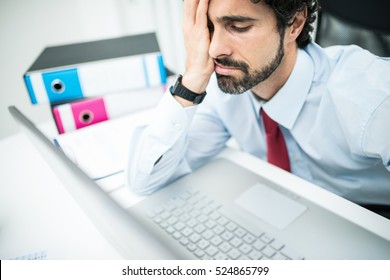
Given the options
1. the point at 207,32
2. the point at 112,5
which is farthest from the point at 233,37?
the point at 112,5

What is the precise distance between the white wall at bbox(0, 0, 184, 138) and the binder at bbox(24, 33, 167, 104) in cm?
42

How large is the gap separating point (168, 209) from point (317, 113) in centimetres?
43

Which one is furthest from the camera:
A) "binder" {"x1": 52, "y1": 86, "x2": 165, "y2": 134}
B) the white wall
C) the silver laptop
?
the white wall

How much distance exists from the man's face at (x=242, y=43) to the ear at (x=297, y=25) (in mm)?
46

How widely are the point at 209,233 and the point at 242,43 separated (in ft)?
1.36

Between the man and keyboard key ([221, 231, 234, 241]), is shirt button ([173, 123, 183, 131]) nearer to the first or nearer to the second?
the man

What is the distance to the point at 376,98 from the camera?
67cm

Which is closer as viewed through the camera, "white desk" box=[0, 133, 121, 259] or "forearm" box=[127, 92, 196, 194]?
"white desk" box=[0, 133, 121, 259]

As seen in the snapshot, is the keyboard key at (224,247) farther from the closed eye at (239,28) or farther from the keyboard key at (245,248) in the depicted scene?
the closed eye at (239,28)

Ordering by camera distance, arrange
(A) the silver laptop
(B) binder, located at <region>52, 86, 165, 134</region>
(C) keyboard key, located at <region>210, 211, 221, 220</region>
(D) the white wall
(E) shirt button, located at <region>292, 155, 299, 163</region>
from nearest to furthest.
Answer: (A) the silver laptop
(C) keyboard key, located at <region>210, 211, 221, 220</region>
(E) shirt button, located at <region>292, 155, 299, 163</region>
(B) binder, located at <region>52, 86, 165, 134</region>
(D) the white wall

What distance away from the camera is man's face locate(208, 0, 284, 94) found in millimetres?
678

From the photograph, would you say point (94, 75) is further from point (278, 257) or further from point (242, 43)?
point (278, 257)

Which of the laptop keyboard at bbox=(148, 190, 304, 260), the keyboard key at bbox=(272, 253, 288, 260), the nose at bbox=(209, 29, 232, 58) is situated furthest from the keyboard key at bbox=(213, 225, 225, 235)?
the nose at bbox=(209, 29, 232, 58)

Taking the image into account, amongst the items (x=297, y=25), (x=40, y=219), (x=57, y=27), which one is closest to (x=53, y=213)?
(x=40, y=219)
